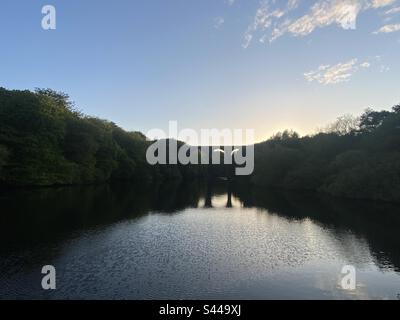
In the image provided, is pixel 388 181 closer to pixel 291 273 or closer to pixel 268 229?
pixel 268 229

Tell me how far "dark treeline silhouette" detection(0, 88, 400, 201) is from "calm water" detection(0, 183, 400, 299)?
58.7ft

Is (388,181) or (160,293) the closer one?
(160,293)

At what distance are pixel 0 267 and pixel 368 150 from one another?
55895mm

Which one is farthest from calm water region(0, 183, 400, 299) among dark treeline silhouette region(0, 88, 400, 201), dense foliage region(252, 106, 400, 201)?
dark treeline silhouette region(0, 88, 400, 201)

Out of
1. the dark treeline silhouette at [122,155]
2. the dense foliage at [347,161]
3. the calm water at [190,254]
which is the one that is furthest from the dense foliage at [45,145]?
the dense foliage at [347,161]

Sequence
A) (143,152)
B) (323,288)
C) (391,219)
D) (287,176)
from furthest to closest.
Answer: (143,152), (287,176), (391,219), (323,288)

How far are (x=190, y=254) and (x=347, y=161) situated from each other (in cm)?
4647

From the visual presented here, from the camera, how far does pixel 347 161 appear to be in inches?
2344

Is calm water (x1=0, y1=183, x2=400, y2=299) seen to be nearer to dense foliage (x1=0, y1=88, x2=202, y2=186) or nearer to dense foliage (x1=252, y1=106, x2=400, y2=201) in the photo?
dense foliage (x1=252, y1=106, x2=400, y2=201)

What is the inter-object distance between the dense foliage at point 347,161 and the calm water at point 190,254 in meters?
16.5

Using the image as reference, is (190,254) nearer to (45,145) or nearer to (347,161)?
(45,145)

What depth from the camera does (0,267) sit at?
623 inches

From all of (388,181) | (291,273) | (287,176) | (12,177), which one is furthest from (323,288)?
(287,176)

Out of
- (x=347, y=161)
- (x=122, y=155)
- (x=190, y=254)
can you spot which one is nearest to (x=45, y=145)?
(x=122, y=155)
